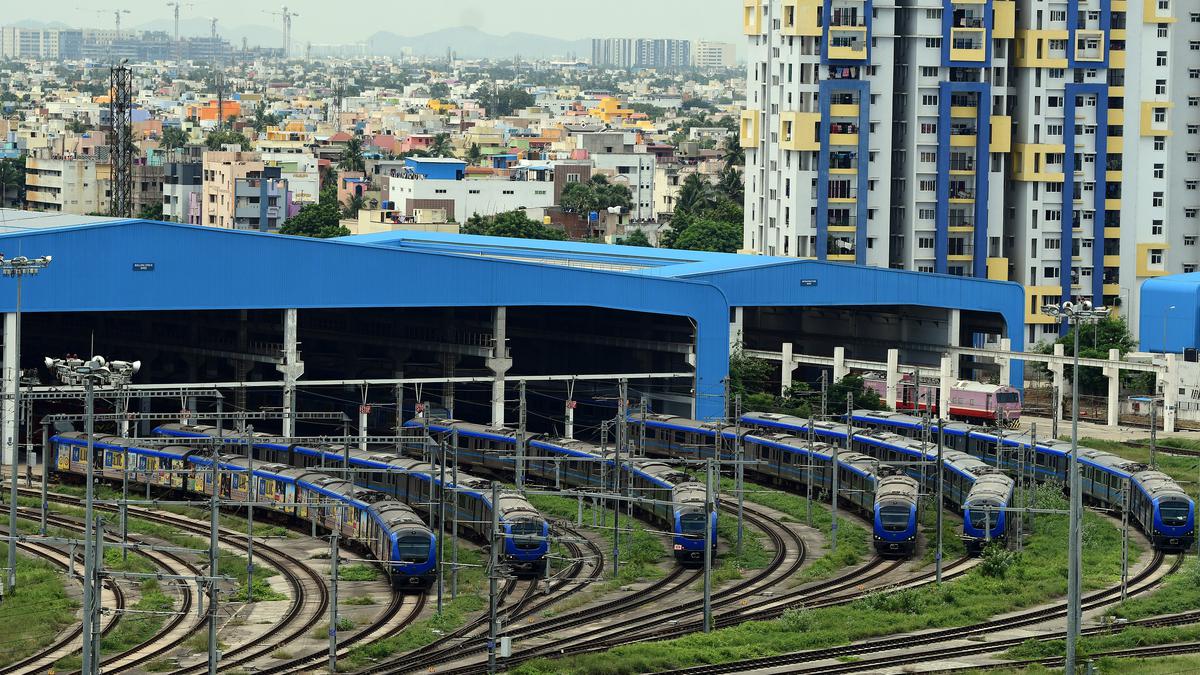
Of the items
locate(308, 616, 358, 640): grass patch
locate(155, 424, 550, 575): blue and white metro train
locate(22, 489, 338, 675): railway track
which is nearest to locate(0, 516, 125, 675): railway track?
locate(22, 489, 338, 675): railway track

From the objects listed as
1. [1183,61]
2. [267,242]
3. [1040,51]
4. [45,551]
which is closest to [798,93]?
[1040,51]

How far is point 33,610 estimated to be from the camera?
59000 millimetres

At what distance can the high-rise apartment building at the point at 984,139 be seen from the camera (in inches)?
4865

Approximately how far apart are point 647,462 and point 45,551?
21.4 meters

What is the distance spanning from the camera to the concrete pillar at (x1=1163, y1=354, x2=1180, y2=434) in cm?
10144

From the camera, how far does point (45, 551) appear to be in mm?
70000

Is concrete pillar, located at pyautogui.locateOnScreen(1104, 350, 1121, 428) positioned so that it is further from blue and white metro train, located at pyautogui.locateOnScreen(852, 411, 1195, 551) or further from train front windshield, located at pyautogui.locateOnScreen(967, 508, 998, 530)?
train front windshield, located at pyautogui.locateOnScreen(967, 508, 998, 530)

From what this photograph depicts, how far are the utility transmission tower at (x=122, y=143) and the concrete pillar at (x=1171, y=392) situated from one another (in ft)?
320

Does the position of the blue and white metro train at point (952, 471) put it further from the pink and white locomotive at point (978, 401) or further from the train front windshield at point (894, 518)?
the pink and white locomotive at point (978, 401)

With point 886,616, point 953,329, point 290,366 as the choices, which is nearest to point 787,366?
point 953,329

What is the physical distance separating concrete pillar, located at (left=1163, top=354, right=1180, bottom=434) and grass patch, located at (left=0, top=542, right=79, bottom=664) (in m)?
56.3

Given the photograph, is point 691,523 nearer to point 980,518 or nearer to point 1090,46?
point 980,518

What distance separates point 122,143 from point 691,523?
395 ft

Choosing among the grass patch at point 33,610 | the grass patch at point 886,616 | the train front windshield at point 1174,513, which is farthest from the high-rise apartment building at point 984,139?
the grass patch at point 33,610
